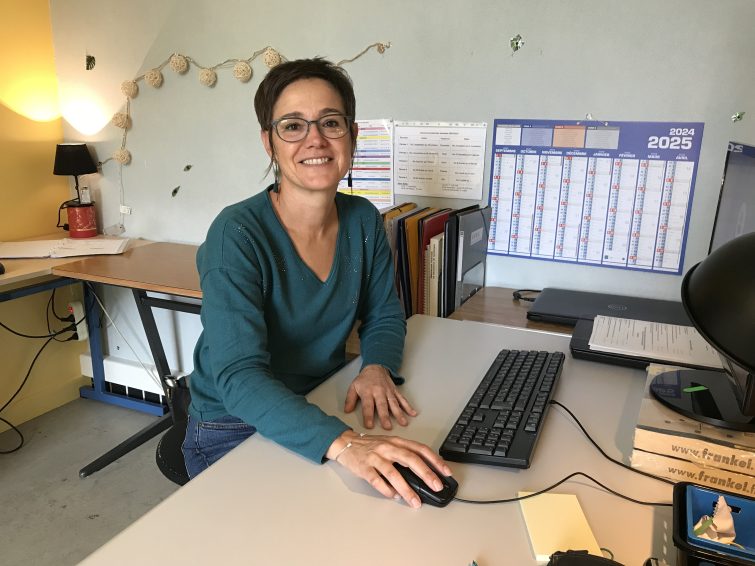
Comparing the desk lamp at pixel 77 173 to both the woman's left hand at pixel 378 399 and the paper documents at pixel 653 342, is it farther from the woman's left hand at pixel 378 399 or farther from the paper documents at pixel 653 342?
the paper documents at pixel 653 342

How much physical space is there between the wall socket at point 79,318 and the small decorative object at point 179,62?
130cm

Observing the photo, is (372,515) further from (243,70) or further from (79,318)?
(79,318)

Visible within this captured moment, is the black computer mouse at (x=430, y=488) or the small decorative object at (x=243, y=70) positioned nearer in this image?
the black computer mouse at (x=430, y=488)

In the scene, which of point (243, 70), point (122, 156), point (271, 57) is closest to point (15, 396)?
point (122, 156)

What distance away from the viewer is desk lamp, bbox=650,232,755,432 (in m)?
0.70

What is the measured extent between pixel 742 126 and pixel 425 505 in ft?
4.80

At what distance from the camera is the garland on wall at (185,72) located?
224 centimetres

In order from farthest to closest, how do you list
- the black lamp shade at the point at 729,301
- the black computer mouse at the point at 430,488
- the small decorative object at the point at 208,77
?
the small decorative object at the point at 208,77 < the black computer mouse at the point at 430,488 < the black lamp shade at the point at 729,301

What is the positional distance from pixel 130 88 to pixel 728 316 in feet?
8.38

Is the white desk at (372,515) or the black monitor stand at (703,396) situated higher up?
the black monitor stand at (703,396)

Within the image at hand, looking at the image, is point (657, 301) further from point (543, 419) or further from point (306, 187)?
point (306, 187)

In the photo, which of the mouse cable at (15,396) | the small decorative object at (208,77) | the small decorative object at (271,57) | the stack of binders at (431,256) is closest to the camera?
the stack of binders at (431,256)

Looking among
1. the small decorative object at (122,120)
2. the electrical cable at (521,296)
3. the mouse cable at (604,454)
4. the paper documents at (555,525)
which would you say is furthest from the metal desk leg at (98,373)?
the paper documents at (555,525)

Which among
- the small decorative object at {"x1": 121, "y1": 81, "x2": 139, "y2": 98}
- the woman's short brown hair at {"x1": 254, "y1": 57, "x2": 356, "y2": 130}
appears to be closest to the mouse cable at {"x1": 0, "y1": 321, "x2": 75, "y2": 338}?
the small decorative object at {"x1": 121, "y1": 81, "x2": 139, "y2": 98}
